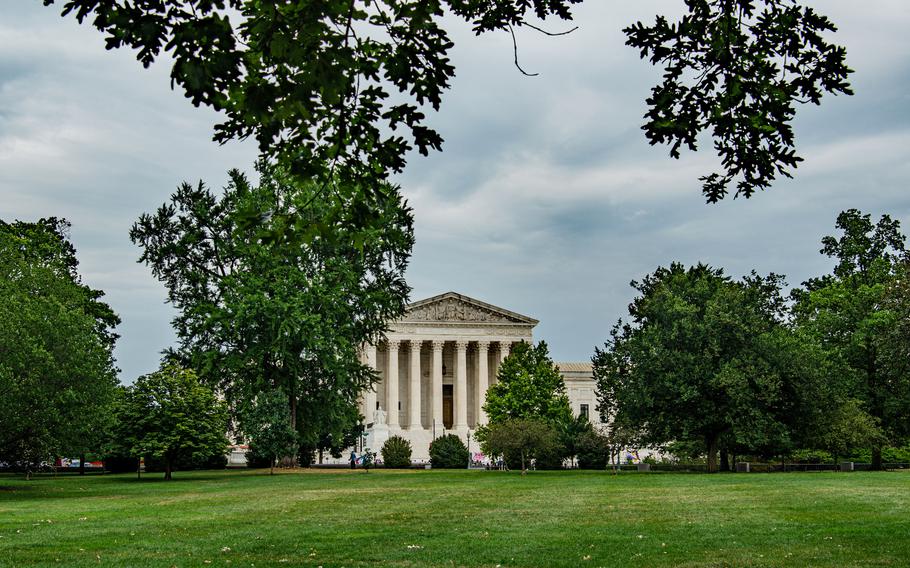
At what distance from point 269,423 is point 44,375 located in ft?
50.2

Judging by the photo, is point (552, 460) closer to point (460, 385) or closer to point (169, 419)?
point (169, 419)

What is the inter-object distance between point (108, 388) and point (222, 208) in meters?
15.7

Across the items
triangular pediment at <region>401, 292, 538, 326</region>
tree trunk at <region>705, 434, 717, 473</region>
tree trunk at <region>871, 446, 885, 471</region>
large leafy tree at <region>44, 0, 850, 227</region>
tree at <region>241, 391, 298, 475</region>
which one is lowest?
tree trunk at <region>871, 446, 885, 471</region>

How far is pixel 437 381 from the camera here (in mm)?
100875

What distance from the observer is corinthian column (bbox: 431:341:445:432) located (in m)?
100

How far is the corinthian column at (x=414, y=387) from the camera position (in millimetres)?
99812

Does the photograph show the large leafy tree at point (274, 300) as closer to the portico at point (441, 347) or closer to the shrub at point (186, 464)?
the shrub at point (186, 464)

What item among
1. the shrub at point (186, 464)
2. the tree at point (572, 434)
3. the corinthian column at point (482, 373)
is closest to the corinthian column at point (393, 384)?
the corinthian column at point (482, 373)

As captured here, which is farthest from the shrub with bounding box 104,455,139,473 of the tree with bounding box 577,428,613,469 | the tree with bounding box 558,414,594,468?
the tree with bounding box 577,428,613,469

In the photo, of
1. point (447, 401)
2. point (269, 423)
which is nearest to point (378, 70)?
point (269, 423)

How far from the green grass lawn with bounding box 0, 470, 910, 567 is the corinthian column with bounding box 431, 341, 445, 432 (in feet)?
239

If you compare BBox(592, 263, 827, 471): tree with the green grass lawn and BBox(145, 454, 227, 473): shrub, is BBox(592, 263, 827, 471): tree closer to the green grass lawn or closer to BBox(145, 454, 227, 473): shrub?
the green grass lawn

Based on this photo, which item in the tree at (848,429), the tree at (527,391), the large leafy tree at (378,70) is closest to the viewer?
the large leafy tree at (378,70)

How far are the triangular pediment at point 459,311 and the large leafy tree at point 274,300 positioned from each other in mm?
49658
